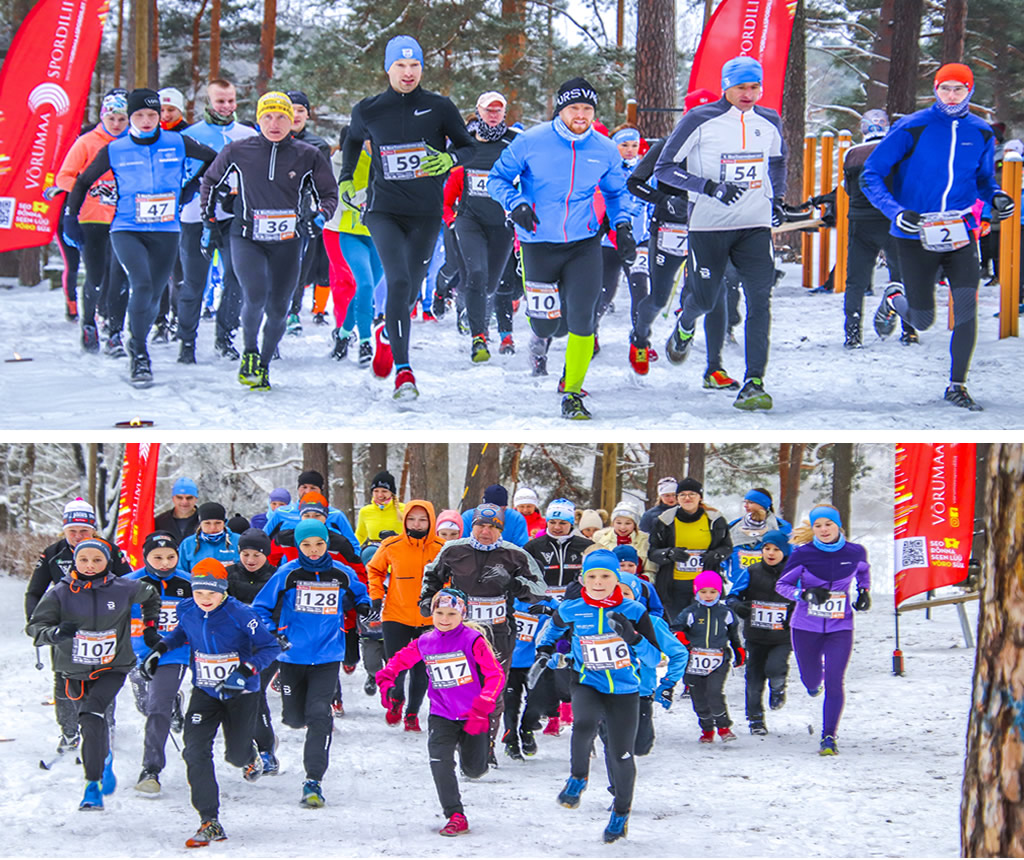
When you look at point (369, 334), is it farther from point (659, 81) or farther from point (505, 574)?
point (659, 81)

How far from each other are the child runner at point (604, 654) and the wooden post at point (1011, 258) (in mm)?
4767

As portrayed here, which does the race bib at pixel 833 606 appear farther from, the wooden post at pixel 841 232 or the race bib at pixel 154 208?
the race bib at pixel 154 208

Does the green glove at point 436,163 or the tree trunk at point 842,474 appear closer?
the green glove at point 436,163

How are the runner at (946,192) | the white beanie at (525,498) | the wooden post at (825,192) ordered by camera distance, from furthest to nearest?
the wooden post at (825,192)
the white beanie at (525,498)
the runner at (946,192)

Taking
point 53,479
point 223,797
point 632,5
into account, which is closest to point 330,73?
point 632,5

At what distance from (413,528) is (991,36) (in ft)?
41.4

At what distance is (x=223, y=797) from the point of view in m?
6.50

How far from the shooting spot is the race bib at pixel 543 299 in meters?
7.28

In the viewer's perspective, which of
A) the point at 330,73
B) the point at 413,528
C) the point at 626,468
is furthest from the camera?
the point at 626,468

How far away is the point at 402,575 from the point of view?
785 cm

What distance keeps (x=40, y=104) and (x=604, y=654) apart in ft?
28.3

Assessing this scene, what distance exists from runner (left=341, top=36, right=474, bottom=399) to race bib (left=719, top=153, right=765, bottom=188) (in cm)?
156

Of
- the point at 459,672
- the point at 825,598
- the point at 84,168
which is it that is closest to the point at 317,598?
the point at 459,672

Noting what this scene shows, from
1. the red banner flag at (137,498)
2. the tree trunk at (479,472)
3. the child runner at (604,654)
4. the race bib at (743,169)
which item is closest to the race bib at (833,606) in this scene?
the child runner at (604,654)
